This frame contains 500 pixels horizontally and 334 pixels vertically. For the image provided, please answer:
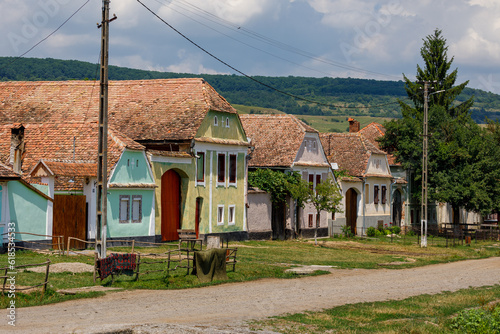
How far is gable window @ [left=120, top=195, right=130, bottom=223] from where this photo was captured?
1473 inches

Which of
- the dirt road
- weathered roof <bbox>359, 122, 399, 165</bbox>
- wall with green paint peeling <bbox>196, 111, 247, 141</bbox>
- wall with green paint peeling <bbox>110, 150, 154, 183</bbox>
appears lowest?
the dirt road

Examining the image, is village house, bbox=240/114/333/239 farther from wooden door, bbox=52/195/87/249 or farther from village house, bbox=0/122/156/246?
wooden door, bbox=52/195/87/249

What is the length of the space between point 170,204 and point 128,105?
7549 millimetres

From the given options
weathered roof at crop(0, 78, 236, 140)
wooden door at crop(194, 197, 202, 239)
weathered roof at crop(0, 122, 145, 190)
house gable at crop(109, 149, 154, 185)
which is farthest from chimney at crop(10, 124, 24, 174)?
wooden door at crop(194, 197, 202, 239)

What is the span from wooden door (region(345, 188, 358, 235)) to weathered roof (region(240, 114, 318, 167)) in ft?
27.6

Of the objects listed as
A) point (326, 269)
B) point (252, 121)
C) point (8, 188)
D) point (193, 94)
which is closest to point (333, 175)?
point (252, 121)

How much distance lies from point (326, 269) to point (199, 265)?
784 centimetres

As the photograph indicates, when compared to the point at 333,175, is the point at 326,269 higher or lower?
lower

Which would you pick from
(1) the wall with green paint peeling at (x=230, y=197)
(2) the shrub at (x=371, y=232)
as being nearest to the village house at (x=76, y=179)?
(1) the wall with green paint peeling at (x=230, y=197)

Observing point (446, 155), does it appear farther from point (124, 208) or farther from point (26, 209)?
point (26, 209)

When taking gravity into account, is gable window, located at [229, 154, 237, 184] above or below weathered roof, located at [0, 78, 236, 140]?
below

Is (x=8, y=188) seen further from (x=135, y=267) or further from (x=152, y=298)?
(x=152, y=298)

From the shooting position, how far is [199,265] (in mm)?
26219

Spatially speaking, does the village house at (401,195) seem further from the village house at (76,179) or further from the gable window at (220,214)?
the village house at (76,179)
